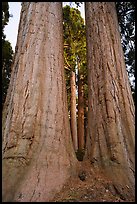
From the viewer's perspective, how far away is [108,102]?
12.5 feet

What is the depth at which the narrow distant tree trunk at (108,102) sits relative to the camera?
3.38 meters

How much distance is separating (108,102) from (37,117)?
1.13 m

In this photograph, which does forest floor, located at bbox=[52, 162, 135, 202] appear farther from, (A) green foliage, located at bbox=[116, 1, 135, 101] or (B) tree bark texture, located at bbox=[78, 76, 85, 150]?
(B) tree bark texture, located at bbox=[78, 76, 85, 150]

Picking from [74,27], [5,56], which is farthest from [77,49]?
[5,56]

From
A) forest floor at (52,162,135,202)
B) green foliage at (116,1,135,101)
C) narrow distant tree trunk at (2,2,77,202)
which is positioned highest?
green foliage at (116,1,135,101)

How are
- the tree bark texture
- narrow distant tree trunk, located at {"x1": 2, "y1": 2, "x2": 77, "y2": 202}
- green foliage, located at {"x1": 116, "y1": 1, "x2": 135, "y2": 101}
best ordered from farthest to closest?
the tree bark texture → green foliage, located at {"x1": 116, "y1": 1, "x2": 135, "y2": 101} → narrow distant tree trunk, located at {"x1": 2, "y1": 2, "x2": 77, "y2": 202}

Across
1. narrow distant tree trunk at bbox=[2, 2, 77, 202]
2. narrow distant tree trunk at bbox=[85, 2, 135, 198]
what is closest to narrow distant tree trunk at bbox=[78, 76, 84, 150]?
narrow distant tree trunk at bbox=[85, 2, 135, 198]

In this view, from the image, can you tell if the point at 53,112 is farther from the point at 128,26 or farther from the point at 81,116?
the point at 81,116

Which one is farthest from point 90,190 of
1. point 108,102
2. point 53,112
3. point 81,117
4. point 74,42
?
point 74,42

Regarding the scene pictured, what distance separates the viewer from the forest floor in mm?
3049

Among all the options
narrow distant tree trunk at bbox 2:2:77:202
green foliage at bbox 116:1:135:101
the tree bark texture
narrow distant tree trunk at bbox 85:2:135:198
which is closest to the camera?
narrow distant tree trunk at bbox 2:2:77:202

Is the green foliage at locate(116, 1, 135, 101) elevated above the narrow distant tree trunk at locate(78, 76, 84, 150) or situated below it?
above

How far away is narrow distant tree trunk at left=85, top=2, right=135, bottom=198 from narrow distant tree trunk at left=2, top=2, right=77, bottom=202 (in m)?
0.47

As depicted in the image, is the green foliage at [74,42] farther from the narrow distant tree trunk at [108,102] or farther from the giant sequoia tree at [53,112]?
the giant sequoia tree at [53,112]
